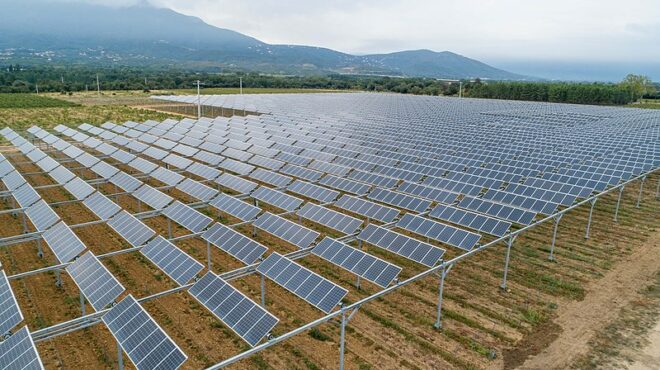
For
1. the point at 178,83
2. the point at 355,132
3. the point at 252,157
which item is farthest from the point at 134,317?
the point at 178,83

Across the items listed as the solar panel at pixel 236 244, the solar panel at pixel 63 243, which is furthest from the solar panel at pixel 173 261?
the solar panel at pixel 63 243

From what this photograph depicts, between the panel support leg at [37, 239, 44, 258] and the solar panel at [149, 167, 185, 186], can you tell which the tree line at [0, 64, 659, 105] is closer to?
the solar panel at [149, 167, 185, 186]

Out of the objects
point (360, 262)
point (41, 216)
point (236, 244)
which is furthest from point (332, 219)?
point (41, 216)

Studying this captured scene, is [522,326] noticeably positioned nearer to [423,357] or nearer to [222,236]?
[423,357]

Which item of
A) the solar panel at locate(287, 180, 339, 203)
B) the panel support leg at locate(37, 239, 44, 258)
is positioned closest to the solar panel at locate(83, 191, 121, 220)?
the panel support leg at locate(37, 239, 44, 258)

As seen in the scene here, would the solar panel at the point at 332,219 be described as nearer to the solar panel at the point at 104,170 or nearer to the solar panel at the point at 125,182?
the solar panel at the point at 125,182

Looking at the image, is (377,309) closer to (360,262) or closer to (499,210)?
(360,262)
